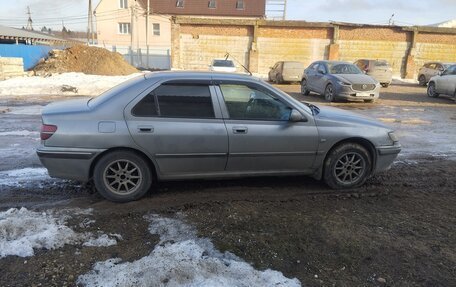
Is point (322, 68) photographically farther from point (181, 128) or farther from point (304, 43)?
point (304, 43)

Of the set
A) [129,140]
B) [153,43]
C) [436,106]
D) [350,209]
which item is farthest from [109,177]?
[153,43]

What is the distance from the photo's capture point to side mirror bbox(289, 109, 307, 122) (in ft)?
16.5

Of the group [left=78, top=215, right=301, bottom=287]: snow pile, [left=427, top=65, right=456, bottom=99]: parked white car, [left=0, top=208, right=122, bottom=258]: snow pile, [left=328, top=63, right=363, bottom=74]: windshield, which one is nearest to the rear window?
[left=427, top=65, right=456, bottom=99]: parked white car

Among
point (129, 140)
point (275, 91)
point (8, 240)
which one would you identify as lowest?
point (8, 240)

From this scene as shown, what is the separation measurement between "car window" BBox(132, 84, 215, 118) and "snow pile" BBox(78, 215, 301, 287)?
1650mm

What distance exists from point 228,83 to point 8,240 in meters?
2.90

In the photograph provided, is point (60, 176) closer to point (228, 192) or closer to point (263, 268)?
point (228, 192)

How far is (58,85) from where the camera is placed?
1966 cm

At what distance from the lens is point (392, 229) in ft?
13.8

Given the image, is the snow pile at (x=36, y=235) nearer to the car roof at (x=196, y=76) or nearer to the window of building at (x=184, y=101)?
the window of building at (x=184, y=101)

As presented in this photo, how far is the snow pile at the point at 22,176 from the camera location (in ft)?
18.1

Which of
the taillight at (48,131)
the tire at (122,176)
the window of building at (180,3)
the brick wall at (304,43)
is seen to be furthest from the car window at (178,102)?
the window of building at (180,3)

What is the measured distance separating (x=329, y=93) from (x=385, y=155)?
11.5 m

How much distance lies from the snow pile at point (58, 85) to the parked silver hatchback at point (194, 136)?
1466cm
